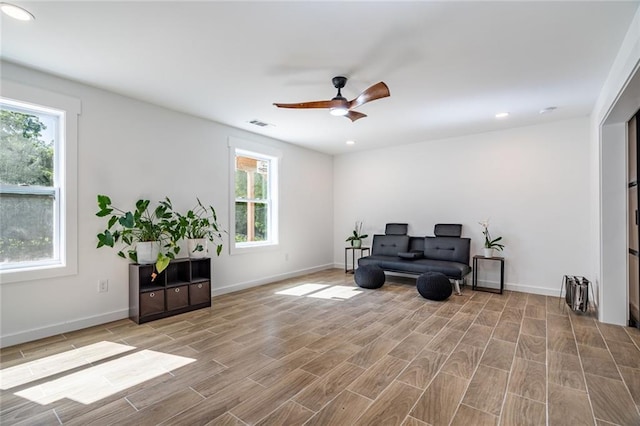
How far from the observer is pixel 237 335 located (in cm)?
300

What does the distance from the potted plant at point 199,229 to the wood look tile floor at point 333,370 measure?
828 millimetres

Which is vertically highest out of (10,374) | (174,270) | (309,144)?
(309,144)

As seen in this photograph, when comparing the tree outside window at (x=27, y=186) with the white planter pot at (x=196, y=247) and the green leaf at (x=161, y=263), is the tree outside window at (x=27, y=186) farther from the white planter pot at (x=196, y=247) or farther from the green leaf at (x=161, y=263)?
the white planter pot at (x=196, y=247)

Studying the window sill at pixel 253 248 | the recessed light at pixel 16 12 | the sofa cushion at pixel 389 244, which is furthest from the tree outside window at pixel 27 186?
the sofa cushion at pixel 389 244

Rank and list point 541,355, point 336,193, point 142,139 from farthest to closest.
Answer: point 336,193 < point 142,139 < point 541,355

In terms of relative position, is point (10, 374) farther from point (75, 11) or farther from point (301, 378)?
point (75, 11)

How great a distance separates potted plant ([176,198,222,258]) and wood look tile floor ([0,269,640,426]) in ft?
2.72

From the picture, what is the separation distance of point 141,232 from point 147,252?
11.2 inches

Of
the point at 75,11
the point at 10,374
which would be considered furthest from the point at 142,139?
the point at 10,374

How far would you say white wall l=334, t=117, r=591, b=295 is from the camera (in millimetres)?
4375

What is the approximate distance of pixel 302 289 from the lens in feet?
16.0

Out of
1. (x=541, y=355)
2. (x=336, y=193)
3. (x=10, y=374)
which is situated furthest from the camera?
(x=336, y=193)

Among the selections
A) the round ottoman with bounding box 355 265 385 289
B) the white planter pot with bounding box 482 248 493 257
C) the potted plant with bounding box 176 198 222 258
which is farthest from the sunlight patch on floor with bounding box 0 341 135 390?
the white planter pot with bounding box 482 248 493 257

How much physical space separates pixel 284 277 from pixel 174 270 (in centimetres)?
214
